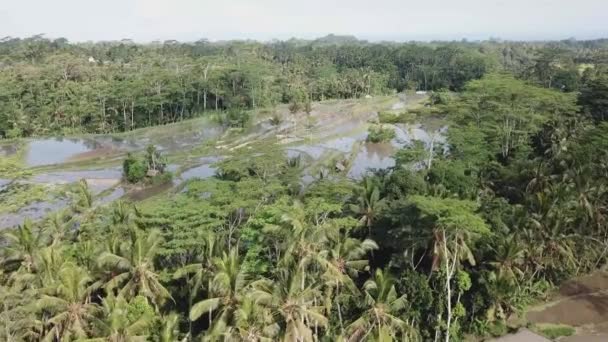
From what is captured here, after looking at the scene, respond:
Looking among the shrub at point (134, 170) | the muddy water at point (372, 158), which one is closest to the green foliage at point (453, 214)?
the muddy water at point (372, 158)

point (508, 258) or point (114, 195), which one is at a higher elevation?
point (508, 258)

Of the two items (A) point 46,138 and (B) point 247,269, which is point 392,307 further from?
(A) point 46,138

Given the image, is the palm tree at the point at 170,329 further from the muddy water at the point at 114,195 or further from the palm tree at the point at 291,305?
the muddy water at the point at 114,195

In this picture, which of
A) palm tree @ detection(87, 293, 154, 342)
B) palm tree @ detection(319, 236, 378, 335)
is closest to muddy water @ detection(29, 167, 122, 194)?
palm tree @ detection(87, 293, 154, 342)

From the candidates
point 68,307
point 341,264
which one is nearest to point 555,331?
point 341,264

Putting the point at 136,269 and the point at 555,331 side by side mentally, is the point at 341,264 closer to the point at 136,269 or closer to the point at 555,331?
the point at 136,269

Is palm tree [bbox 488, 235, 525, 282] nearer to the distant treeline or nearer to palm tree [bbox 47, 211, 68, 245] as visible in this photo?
palm tree [bbox 47, 211, 68, 245]

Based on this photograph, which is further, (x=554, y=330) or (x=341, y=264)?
(x=554, y=330)
